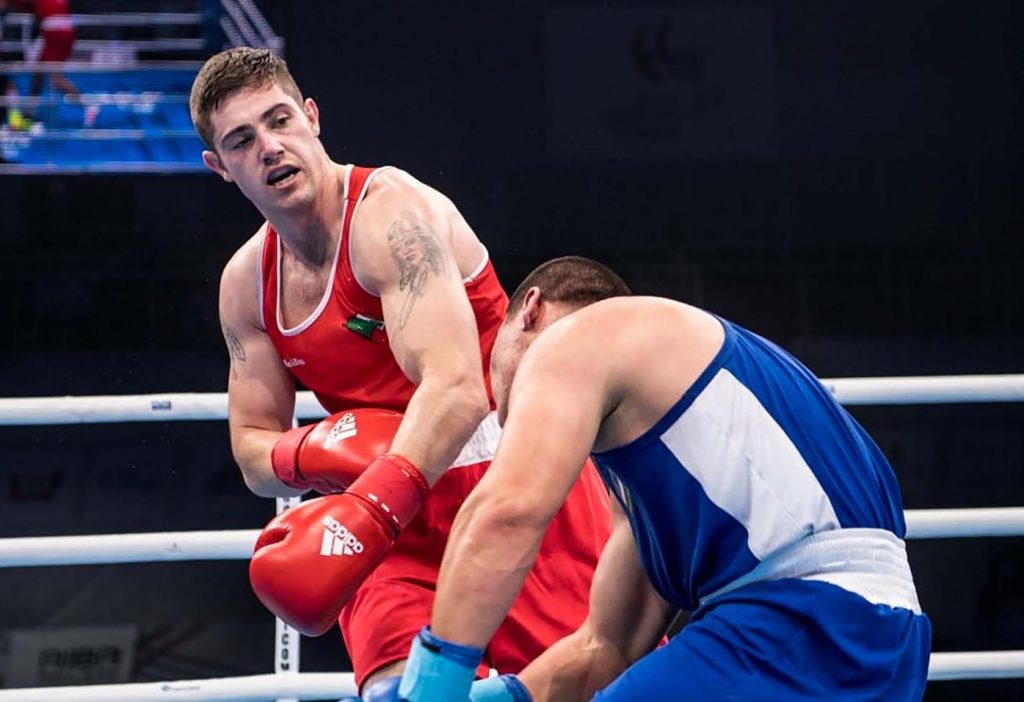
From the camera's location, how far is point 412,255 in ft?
A: 7.54

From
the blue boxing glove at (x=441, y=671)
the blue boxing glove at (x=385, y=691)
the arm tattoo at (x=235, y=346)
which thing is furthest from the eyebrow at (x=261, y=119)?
the blue boxing glove at (x=441, y=671)

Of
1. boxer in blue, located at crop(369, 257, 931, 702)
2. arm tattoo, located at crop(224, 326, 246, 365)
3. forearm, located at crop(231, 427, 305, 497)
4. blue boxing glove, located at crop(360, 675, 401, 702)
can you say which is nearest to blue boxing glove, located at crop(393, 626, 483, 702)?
boxer in blue, located at crop(369, 257, 931, 702)

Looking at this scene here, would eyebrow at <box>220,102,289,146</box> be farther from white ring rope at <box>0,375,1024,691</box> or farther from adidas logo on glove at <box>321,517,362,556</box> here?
adidas logo on glove at <box>321,517,362,556</box>

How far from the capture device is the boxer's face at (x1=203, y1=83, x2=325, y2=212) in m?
2.36

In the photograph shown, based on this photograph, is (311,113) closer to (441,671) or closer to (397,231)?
(397,231)

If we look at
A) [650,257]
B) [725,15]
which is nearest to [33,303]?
[650,257]

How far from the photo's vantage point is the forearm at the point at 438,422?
2.12 meters

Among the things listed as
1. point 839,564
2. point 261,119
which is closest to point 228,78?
point 261,119

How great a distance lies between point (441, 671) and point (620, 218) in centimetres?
709

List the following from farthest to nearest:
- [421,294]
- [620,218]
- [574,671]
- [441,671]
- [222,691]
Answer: [620,218], [222,691], [421,294], [574,671], [441,671]

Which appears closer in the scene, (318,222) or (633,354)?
(633,354)

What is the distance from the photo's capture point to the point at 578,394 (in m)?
1.63

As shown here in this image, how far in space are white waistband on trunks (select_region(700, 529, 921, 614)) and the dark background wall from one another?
581cm

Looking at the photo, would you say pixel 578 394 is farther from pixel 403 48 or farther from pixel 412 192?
pixel 403 48
